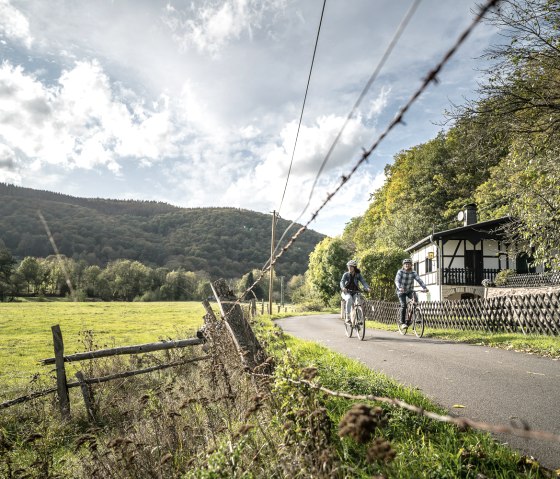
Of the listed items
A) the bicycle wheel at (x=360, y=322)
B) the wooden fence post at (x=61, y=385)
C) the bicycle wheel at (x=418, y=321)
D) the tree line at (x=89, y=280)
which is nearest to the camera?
the wooden fence post at (x=61, y=385)

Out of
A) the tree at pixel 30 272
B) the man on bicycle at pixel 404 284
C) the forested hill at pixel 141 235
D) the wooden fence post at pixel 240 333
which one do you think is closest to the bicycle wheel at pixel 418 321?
the man on bicycle at pixel 404 284

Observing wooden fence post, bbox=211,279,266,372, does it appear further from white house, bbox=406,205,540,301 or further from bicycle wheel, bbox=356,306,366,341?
white house, bbox=406,205,540,301

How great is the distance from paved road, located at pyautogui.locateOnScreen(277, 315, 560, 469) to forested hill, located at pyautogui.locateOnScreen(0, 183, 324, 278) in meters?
37.7

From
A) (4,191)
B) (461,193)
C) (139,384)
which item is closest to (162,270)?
(4,191)

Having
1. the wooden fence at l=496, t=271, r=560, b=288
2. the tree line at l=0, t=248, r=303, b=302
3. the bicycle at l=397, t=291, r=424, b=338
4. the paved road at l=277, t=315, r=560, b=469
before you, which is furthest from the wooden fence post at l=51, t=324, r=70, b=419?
the tree line at l=0, t=248, r=303, b=302

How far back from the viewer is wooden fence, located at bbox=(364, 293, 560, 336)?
10.7 meters

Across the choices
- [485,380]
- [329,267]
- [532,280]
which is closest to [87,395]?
[485,380]

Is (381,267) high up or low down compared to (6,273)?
up

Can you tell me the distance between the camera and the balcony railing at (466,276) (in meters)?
27.8

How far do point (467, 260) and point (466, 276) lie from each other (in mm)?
1438

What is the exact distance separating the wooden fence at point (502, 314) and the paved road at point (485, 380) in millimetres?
3263

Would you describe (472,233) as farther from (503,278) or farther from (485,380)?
(485,380)

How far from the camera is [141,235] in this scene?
99.8 meters

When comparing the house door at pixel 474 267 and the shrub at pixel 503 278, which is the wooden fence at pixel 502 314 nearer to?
the shrub at pixel 503 278
